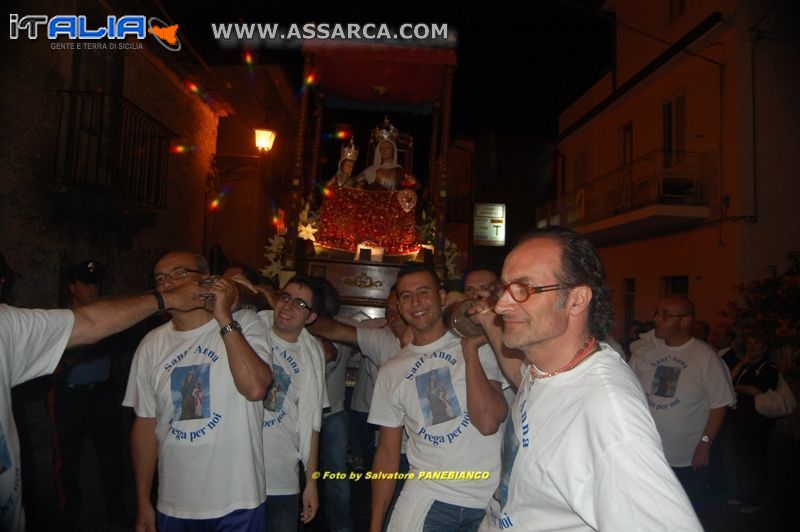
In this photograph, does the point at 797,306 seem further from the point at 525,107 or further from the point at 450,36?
the point at 525,107

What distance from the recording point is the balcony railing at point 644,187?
43.5ft

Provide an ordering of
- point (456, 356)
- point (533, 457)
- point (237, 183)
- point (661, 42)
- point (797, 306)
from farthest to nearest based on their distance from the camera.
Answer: point (237, 183) → point (661, 42) → point (797, 306) → point (456, 356) → point (533, 457)

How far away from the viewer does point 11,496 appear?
7.46ft

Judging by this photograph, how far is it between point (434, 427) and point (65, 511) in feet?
12.6

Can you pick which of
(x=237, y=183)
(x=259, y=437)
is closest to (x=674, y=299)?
(x=259, y=437)

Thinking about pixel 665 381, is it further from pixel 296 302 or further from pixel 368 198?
pixel 368 198

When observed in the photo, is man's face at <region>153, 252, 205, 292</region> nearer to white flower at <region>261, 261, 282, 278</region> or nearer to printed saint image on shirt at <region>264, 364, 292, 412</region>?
printed saint image on shirt at <region>264, 364, 292, 412</region>

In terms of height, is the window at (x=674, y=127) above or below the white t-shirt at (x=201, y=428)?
above

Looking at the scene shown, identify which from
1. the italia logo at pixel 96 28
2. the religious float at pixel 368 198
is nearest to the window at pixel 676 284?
the religious float at pixel 368 198

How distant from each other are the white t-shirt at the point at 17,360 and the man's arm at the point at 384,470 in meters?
1.60

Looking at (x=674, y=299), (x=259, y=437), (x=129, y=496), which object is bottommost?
(x=129, y=496)

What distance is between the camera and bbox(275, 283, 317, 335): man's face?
12.5 feet

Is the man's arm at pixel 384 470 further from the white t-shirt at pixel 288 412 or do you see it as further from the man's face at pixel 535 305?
the man's face at pixel 535 305

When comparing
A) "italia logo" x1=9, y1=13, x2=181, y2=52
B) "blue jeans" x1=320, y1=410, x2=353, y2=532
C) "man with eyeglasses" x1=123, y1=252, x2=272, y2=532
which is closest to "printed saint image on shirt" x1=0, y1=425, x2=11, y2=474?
"man with eyeglasses" x1=123, y1=252, x2=272, y2=532
